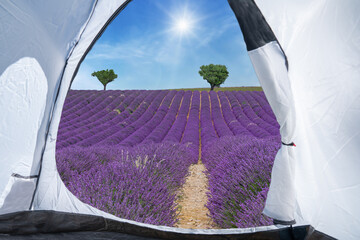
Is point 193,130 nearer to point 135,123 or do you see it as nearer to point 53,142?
point 135,123

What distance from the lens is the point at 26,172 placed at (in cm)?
227

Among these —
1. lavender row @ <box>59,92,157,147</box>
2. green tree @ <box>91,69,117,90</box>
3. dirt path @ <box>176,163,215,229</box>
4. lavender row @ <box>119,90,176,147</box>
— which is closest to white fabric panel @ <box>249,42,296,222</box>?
dirt path @ <box>176,163,215,229</box>

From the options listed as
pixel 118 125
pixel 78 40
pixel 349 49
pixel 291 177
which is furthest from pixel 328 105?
pixel 118 125

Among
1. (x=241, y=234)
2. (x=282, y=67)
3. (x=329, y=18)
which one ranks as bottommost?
(x=241, y=234)

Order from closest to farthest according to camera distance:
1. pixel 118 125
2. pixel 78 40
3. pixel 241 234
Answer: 1. pixel 241 234
2. pixel 78 40
3. pixel 118 125

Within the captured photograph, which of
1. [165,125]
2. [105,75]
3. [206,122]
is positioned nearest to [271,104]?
[165,125]

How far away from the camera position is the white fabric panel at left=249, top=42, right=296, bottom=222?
173 centimetres

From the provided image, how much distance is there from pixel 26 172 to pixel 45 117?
0.55 metres

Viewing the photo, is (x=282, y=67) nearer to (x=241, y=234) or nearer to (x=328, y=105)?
(x=328, y=105)

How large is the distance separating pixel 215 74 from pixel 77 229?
40914 millimetres

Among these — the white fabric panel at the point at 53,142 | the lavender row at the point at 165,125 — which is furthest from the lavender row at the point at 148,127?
the white fabric panel at the point at 53,142

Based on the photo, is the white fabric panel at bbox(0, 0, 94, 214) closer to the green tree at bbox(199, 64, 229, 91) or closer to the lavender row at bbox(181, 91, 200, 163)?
the lavender row at bbox(181, 91, 200, 163)

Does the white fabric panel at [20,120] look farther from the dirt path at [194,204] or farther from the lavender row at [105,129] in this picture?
the lavender row at [105,129]

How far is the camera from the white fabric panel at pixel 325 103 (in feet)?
4.99
